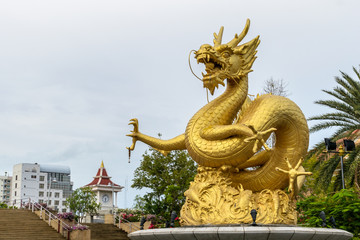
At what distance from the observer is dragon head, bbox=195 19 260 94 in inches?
400

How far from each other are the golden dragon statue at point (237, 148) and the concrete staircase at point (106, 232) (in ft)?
40.0

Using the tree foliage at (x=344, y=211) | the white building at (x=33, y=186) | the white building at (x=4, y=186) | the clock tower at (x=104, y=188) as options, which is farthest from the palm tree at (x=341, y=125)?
the white building at (x=4, y=186)

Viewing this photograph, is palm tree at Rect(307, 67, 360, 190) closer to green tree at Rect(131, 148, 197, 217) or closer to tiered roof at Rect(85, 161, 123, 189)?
green tree at Rect(131, 148, 197, 217)

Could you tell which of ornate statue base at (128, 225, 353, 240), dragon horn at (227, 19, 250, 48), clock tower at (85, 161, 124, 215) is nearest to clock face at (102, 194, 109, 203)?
clock tower at (85, 161, 124, 215)

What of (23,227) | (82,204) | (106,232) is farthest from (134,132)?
(82,204)

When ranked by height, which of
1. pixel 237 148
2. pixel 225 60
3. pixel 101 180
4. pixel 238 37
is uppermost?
pixel 101 180

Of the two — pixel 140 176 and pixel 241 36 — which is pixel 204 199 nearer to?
pixel 241 36

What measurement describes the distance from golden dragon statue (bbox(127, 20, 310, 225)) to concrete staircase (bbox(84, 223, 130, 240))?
1218cm

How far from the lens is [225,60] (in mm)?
10234

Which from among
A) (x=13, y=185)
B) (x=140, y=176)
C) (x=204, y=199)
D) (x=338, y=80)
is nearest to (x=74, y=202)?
(x=140, y=176)

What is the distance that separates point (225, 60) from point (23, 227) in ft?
43.7

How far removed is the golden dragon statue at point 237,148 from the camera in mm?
9453

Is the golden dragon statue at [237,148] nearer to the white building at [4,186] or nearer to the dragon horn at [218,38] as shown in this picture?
the dragon horn at [218,38]

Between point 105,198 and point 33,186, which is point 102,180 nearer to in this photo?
point 105,198
